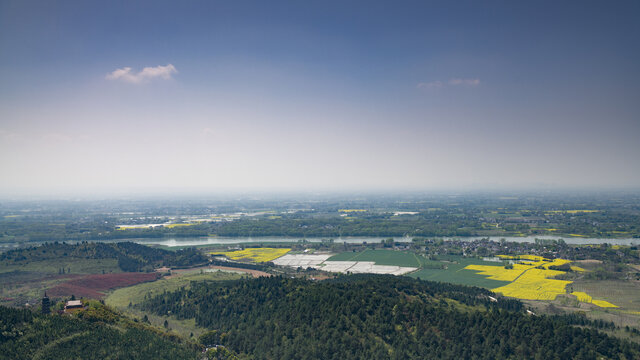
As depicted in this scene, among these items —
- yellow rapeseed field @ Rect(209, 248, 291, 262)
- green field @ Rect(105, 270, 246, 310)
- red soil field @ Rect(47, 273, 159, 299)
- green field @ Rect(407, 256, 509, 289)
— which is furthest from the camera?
yellow rapeseed field @ Rect(209, 248, 291, 262)

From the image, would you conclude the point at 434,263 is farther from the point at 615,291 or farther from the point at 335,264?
the point at 615,291

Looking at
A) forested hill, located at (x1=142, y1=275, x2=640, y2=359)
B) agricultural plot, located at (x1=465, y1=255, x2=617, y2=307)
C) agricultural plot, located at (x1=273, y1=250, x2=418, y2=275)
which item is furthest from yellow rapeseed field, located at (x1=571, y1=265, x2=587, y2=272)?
forested hill, located at (x1=142, y1=275, x2=640, y2=359)

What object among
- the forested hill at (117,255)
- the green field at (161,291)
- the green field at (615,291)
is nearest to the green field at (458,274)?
the green field at (615,291)

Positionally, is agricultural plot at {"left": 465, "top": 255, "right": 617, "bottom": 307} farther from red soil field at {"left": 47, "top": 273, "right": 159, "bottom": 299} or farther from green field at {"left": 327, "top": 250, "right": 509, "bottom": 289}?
red soil field at {"left": 47, "top": 273, "right": 159, "bottom": 299}

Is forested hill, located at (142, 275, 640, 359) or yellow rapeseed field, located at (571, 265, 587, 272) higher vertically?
forested hill, located at (142, 275, 640, 359)

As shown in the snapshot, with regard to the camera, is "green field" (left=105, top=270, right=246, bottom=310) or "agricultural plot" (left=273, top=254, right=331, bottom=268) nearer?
"green field" (left=105, top=270, right=246, bottom=310)

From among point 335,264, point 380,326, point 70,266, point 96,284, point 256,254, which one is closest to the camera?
point 380,326

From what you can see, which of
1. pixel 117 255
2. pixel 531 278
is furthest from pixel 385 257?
pixel 117 255
